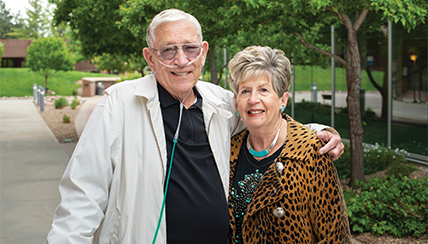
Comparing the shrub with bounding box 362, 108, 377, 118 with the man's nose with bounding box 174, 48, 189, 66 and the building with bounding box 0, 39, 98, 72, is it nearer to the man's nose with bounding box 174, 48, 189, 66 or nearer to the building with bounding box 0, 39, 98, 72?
the man's nose with bounding box 174, 48, 189, 66

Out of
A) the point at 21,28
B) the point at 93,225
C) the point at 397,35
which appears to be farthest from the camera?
the point at 21,28

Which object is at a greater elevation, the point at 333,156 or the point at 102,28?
the point at 102,28

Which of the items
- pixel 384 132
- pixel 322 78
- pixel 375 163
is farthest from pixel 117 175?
pixel 322 78

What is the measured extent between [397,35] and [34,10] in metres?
92.2

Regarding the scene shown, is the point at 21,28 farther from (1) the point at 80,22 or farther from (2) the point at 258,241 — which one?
(2) the point at 258,241

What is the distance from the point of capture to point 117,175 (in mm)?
2043

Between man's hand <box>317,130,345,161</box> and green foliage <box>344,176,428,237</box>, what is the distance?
9.73ft

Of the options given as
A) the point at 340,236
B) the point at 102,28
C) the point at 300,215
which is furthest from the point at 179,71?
the point at 102,28

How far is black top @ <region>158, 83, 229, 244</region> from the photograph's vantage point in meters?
2.17

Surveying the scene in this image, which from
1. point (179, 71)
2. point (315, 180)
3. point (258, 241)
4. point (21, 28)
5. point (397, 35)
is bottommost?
point (258, 241)

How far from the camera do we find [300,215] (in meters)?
2.14

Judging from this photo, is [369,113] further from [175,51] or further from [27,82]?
[27,82]

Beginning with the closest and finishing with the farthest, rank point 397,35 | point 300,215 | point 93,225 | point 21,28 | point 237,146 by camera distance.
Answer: point 93,225 < point 300,215 < point 237,146 < point 397,35 < point 21,28

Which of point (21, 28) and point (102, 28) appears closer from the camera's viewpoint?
point (102, 28)
